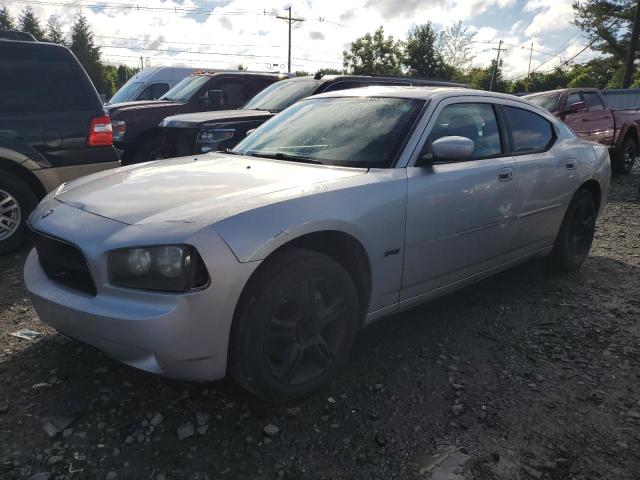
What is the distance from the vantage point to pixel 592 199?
15.7ft

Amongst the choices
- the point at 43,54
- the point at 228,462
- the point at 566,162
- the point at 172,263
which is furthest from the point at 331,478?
the point at 43,54

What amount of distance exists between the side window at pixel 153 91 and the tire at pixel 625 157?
1030 cm

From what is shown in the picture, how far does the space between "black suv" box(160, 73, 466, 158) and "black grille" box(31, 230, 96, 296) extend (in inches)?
164

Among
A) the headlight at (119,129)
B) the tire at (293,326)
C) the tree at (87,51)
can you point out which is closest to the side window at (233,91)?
the headlight at (119,129)

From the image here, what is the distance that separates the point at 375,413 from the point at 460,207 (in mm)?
1375

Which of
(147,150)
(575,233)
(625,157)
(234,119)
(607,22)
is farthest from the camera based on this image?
(607,22)

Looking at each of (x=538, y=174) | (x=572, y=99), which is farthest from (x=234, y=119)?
(x=572, y=99)

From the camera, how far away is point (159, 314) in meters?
2.13

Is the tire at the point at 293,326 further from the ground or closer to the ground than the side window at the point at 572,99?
closer to the ground

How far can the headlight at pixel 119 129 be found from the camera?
7.82m

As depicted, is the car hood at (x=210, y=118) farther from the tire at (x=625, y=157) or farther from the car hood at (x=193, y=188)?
the tire at (x=625, y=157)

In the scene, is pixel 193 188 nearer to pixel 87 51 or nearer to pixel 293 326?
pixel 293 326

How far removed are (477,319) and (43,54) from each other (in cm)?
453

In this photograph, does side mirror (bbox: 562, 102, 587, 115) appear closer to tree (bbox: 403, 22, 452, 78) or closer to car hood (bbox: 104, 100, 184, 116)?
car hood (bbox: 104, 100, 184, 116)
